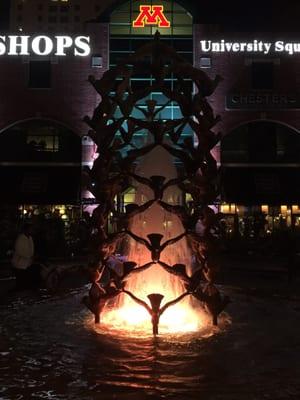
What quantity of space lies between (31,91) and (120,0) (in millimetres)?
7173

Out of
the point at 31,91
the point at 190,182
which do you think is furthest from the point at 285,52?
the point at 190,182

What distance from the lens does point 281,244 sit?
23031 mm

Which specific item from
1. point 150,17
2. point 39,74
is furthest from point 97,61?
point 150,17

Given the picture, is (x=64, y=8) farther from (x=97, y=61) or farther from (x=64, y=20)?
(x=97, y=61)

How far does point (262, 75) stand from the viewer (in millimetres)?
29953

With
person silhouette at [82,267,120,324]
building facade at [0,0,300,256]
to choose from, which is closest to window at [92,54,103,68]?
building facade at [0,0,300,256]

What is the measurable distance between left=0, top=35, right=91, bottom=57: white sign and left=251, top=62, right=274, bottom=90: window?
9.32 metres

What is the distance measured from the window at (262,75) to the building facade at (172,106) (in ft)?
0.18

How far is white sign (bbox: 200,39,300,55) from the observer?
29.5 m

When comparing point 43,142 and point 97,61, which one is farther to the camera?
point 97,61

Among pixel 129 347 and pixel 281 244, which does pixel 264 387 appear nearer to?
pixel 129 347

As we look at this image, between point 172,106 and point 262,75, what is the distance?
5321mm

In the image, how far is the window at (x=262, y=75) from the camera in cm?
2992

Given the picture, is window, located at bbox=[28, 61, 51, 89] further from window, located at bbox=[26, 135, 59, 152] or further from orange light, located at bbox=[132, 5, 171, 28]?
orange light, located at bbox=[132, 5, 171, 28]
